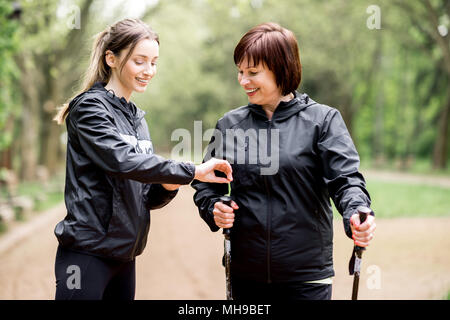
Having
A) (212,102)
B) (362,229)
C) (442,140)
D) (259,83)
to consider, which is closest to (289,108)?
(259,83)

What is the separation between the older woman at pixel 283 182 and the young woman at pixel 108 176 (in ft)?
0.65

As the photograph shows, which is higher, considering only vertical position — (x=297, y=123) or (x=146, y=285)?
(x=297, y=123)

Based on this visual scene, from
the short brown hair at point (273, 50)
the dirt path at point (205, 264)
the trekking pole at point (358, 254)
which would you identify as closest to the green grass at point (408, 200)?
the dirt path at point (205, 264)

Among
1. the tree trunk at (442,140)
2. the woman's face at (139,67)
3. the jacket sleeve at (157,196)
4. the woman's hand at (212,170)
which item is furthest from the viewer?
the tree trunk at (442,140)

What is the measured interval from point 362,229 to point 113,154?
120 cm

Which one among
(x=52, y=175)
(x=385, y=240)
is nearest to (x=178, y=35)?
(x=52, y=175)

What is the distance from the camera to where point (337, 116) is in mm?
2656

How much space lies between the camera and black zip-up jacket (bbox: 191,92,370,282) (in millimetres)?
2574

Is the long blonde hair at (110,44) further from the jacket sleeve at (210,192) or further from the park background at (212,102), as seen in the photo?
the jacket sleeve at (210,192)

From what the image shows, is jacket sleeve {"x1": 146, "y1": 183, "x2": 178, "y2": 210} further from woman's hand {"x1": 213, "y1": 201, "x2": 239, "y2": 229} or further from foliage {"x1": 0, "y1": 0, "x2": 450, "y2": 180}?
foliage {"x1": 0, "y1": 0, "x2": 450, "y2": 180}

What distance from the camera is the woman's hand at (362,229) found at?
226 cm

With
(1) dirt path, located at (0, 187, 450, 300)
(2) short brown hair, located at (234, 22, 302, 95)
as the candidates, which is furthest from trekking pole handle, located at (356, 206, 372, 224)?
(1) dirt path, located at (0, 187, 450, 300)
